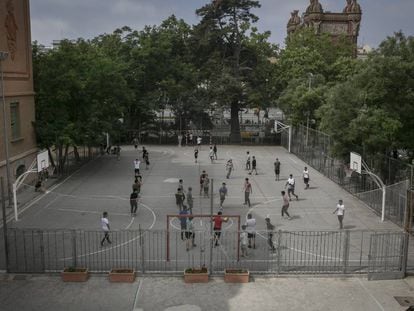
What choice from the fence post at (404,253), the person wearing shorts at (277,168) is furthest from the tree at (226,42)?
the fence post at (404,253)

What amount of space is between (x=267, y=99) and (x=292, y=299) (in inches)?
1523

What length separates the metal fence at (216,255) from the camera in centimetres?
1628

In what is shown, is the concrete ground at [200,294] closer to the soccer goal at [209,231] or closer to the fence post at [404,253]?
the fence post at [404,253]

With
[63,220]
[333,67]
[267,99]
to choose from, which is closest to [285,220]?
[63,220]

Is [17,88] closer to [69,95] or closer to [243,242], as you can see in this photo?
[69,95]

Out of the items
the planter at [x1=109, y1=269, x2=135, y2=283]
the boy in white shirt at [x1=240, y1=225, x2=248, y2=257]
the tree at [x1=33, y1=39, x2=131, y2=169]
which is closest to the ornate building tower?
the tree at [x1=33, y1=39, x2=131, y2=169]

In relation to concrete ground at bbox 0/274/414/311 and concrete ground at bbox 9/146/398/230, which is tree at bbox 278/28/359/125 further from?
concrete ground at bbox 0/274/414/311

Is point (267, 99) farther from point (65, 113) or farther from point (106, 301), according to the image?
point (106, 301)

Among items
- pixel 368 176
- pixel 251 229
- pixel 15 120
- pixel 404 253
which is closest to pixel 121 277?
pixel 251 229

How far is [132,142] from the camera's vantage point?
52.5m

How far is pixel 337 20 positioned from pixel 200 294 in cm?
6326

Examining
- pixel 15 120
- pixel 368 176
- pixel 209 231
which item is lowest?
pixel 209 231

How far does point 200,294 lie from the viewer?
14922mm

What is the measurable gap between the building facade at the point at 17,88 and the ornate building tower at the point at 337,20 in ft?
154
